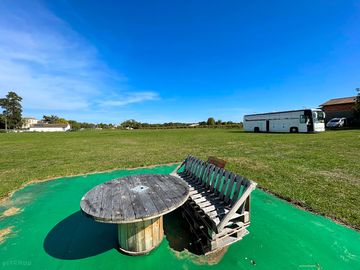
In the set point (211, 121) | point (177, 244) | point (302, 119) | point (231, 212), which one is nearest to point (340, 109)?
point (302, 119)

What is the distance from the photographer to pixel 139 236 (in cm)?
274

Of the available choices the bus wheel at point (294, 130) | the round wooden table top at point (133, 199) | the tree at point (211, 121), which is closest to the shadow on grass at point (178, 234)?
the round wooden table top at point (133, 199)

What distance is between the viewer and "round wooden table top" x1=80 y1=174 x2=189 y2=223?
2.33 m

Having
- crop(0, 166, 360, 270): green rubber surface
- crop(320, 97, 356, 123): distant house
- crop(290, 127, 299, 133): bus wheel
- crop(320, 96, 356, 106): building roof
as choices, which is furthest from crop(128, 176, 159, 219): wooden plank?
crop(320, 96, 356, 106): building roof

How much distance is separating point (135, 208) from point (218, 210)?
55.9 inches

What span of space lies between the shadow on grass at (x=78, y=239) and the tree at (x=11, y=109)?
94.7 metres

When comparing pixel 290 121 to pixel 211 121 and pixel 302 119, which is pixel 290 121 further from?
pixel 211 121

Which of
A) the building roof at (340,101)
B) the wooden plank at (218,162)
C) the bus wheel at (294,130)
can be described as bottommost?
the wooden plank at (218,162)

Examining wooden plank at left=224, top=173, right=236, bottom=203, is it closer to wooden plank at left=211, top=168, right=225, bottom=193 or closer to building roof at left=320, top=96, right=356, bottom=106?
wooden plank at left=211, top=168, right=225, bottom=193

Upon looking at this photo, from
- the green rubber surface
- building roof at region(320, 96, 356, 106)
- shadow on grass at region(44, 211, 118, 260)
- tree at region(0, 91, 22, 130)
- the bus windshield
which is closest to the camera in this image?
the green rubber surface

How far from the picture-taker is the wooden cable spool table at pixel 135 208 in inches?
92.3

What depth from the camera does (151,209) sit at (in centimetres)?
247

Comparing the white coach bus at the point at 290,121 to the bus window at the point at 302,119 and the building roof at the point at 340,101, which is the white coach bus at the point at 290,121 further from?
the building roof at the point at 340,101

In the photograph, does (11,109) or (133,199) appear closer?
(133,199)
